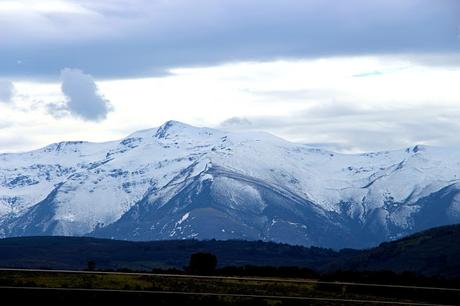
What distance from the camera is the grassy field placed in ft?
236

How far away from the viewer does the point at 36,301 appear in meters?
70.9

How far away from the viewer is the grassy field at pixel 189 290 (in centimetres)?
7194

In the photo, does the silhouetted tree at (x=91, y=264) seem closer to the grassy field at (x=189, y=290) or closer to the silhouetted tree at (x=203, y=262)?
the grassy field at (x=189, y=290)

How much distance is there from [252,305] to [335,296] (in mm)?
7515

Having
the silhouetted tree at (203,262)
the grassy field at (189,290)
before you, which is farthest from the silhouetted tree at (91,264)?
the silhouetted tree at (203,262)

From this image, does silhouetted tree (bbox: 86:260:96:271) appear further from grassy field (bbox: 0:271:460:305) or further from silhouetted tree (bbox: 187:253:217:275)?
silhouetted tree (bbox: 187:253:217:275)

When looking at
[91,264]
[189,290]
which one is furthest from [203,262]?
[189,290]

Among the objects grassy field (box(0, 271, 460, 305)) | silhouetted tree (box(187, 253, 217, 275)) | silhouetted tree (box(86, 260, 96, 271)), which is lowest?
grassy field (box(0, 271, 460, 305))

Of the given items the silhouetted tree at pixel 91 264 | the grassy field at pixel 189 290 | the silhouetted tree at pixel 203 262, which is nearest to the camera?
the grassy field at pixel 189 290

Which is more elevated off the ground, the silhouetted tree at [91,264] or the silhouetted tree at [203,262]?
the silhouetted tree at [203,262]

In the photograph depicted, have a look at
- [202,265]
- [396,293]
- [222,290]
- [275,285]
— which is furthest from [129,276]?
[202,265]

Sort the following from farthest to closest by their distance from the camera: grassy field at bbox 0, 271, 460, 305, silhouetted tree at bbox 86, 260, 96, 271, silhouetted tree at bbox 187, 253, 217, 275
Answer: silhouetted tree at bbox 187, 253, 217, 275, silhouetted tree at bbox 86, 260, 96, 271, grassy field at bbox 0, 271, 460, 305

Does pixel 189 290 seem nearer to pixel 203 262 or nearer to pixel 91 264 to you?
pixel 91 264

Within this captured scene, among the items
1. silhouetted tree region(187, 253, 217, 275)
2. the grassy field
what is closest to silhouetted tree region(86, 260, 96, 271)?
the grassy field
